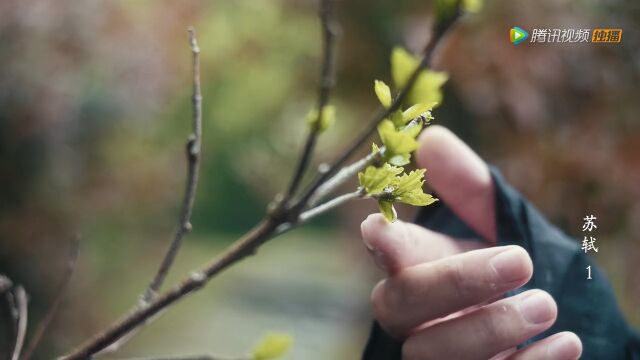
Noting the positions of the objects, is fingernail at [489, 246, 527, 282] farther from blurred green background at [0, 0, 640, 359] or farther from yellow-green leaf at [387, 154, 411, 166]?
blurred green background at [0, 0, 640, 359]

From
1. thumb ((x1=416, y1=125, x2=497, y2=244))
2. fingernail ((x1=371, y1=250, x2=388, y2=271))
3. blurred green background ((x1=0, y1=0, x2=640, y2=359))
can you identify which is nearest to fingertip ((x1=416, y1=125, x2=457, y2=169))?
thumb ((x1=416, y1=125, x2=497, y2=244))

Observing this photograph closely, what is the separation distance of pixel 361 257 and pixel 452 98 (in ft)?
1.75

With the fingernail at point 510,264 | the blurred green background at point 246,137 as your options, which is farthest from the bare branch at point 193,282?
the blurred green background at point 246,137

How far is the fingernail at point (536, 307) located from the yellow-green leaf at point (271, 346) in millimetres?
A: 148

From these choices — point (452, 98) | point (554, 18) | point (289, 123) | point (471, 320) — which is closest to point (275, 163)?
point (289, 123)

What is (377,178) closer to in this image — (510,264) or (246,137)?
(510,264)

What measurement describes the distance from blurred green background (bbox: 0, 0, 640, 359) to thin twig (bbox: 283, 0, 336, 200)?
0.66m

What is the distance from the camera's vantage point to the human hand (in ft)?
1.03

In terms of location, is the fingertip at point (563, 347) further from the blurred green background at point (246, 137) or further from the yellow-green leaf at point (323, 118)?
the blurred green background at point (246, 137)

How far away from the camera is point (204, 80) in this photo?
1571mm

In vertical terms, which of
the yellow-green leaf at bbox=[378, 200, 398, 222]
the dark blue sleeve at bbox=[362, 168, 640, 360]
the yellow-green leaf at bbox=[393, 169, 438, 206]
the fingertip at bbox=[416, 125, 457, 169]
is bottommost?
the dark blue sleeve at bbox=[362, 168, 640, 360]

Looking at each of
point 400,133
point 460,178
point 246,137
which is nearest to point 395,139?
point 400,133

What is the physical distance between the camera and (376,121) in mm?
206

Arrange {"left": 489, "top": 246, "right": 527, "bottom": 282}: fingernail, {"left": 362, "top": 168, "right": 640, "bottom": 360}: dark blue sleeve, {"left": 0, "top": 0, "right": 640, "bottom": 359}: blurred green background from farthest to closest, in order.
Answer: {"left": 0, "top": 0, "right": 640, "bottom": 359}: blurred green background
{"left": 362, "top": 168, "right": 640, "bottom": 360}: dark blue sleeve
{"left": 489, "top": 246, "right": 527, "bottom": 282}: fingernail
